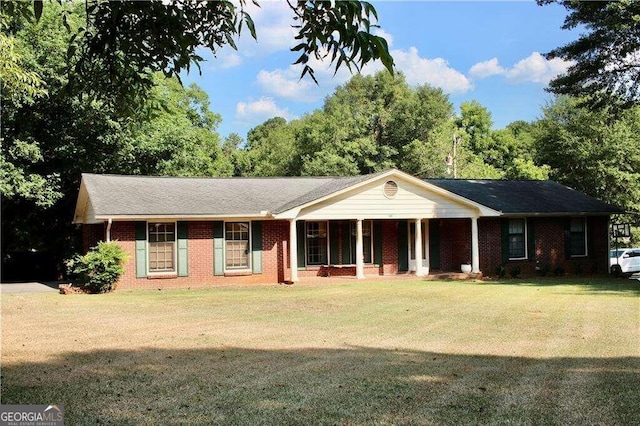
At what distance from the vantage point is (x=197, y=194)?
21.5m

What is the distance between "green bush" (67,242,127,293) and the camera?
17812mm

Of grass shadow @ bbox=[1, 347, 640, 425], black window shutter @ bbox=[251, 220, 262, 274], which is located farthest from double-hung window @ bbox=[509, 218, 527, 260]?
grass shadow @ bbox=[1, 347, 640, 425]

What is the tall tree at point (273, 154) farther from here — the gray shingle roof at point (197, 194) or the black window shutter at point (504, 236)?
the black window shutter at point (504, 236)

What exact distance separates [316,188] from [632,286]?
11.8m

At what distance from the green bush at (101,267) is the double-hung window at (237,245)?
3.61 m

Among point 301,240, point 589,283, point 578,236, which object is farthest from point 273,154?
point 589,283

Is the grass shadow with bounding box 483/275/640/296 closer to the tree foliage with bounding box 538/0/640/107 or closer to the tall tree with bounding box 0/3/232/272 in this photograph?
the tree foliage with bounding box 538/0/640/107

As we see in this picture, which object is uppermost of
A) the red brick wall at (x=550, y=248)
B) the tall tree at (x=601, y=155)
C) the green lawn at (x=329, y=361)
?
the tall tree at (x=601, y=155)

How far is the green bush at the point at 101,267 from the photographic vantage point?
58.4 feet

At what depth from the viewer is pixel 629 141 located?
34812 millimetres

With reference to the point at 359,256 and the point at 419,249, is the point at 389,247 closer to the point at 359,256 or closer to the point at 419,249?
the point at 419,249

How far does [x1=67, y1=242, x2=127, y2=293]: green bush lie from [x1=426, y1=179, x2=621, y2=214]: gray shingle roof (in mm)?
12930

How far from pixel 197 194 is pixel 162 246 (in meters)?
2.67

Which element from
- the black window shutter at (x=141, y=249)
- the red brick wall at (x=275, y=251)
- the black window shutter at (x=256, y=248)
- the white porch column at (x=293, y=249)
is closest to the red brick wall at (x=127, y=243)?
the black window shutter at (x=141, y=249)
